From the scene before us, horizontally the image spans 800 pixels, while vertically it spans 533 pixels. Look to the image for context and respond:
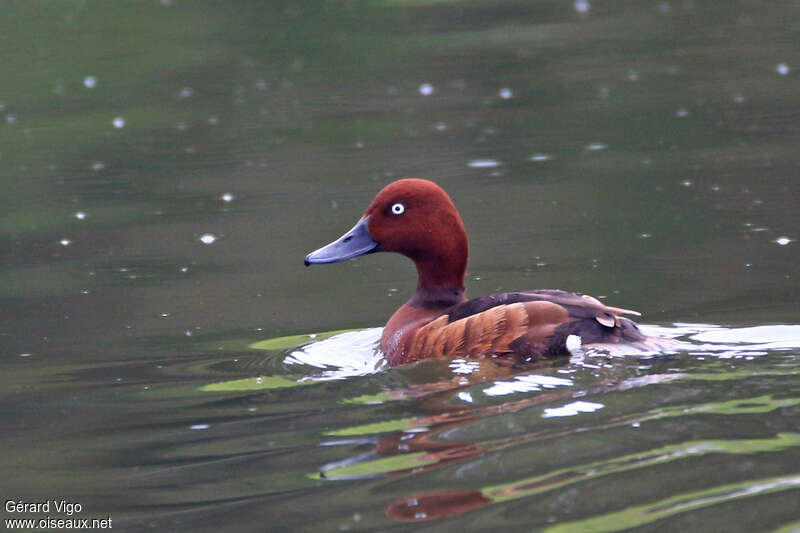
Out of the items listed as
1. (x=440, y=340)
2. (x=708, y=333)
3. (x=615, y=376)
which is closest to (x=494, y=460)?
(x=615, y=376)

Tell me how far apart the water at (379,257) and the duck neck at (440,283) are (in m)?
0.48

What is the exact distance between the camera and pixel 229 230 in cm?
1005

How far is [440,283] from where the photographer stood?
24.1 ft

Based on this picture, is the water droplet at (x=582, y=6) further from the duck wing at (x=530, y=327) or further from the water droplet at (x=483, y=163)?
the duck wing at (x=530, y=327)

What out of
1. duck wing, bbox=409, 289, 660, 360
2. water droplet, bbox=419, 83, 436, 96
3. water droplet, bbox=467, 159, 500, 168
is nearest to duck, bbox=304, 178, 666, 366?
duck wing, bbox=409, 289, 660, 360

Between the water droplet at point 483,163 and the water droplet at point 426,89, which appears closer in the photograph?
the water droplet at point 483,163

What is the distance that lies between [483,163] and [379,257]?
2.48 m

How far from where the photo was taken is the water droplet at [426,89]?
14.7 m

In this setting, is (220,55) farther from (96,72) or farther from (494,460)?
(494,460)

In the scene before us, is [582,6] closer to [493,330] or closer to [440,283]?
[440,283]

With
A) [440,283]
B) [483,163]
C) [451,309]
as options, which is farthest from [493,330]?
[483,163]

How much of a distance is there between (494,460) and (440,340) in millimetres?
2015

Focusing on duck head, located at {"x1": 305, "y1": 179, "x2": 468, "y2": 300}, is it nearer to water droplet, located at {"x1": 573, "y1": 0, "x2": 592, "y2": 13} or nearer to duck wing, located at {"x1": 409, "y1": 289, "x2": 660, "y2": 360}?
duck wing, located at {"x1": 409, "y1": 289, "x2": 660, "y2": 360}

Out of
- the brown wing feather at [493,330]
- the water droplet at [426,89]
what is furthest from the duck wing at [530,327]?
the water droplet at [426,89]
